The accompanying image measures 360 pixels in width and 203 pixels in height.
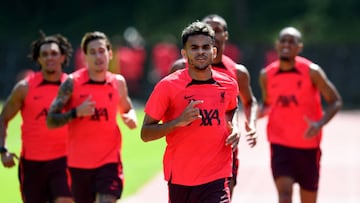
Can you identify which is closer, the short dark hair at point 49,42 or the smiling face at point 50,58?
the smiling face at point 50,58

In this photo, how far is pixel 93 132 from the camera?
A: 9438mm

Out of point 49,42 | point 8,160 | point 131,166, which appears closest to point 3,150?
point 8,160

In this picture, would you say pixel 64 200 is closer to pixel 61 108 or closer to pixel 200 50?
pixel 61 108

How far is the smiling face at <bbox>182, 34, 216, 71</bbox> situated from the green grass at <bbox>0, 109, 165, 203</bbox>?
6.13 m

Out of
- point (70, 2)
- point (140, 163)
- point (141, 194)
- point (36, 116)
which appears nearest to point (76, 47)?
point (70, 2)

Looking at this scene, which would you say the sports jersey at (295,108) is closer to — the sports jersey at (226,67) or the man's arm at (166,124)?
the sports jersey at (226,67)

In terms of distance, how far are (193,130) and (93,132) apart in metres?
1.96

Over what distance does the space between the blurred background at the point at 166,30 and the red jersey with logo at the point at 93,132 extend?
77.2ft

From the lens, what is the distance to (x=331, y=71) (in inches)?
1453

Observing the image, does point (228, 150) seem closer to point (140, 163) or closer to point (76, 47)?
point (140, 163)

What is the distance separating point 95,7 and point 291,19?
31.2 feet

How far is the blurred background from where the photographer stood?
36.9 metres

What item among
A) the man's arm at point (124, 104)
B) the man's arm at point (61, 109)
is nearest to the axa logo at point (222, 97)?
the man's arm at point (61, 109)

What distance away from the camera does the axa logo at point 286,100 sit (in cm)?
1081
